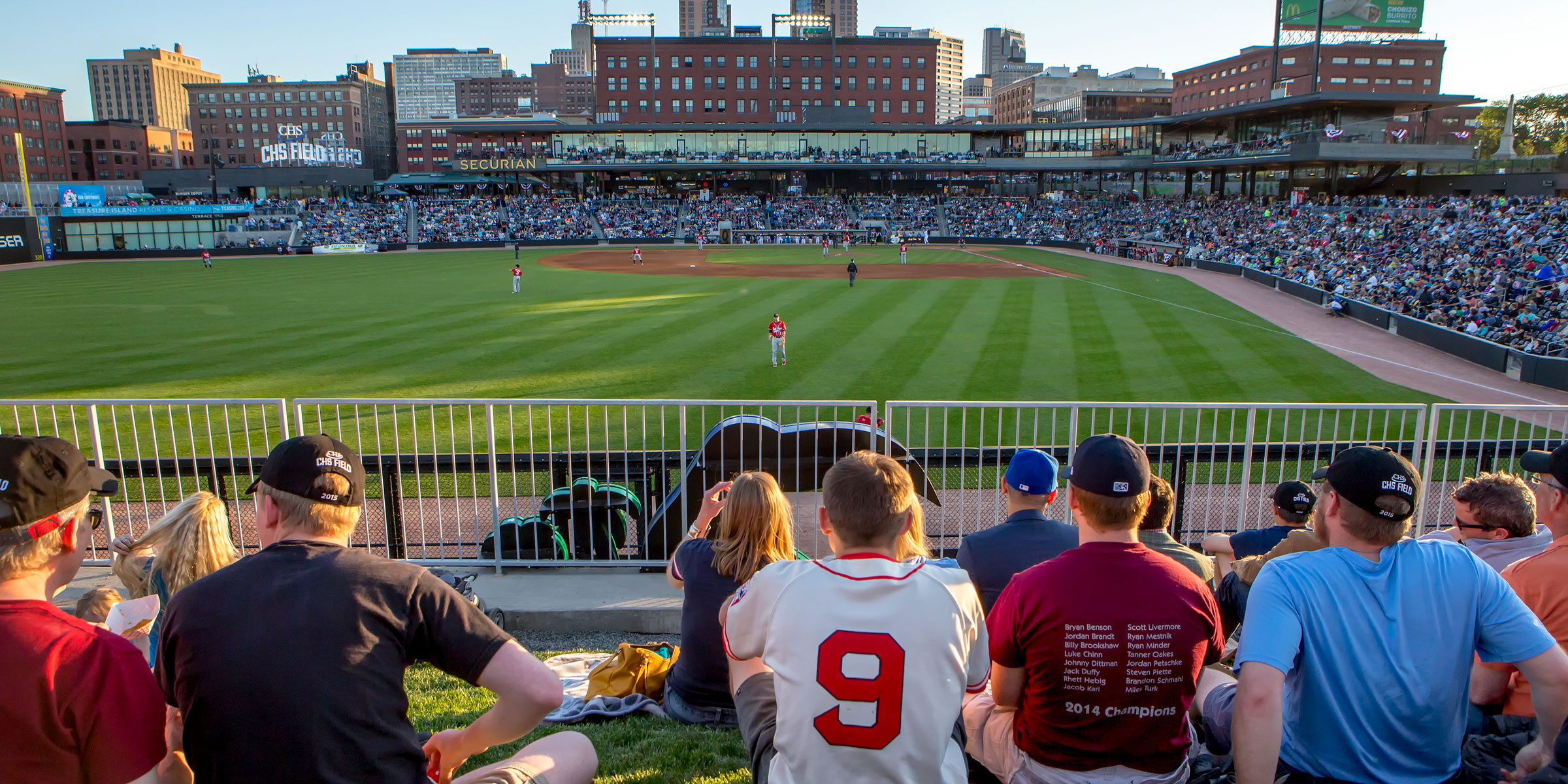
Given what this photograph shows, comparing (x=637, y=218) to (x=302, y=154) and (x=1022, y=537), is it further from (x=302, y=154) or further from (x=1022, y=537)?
(x=1022, y=537)

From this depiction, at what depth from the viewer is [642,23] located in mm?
121062

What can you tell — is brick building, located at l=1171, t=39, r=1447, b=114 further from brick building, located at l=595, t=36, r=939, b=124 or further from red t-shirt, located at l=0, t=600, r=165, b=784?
red t-shirt, located at l=0, t=600, r=165, b=784

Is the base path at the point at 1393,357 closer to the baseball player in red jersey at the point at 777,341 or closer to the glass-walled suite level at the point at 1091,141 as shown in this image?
the baseball player in red jersey at the point at 777,341

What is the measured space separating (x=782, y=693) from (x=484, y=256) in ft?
191

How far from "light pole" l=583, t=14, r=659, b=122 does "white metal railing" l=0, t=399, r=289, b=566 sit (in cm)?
9524

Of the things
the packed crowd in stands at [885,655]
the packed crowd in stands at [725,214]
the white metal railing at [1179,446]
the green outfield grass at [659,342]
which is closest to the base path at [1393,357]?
the green outfield grass at [659,342]

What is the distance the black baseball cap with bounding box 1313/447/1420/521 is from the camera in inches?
125

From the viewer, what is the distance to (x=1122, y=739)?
3.41m

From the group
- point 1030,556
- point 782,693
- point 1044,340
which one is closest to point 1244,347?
point 1044,340

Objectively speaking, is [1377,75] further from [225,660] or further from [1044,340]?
[225,660]

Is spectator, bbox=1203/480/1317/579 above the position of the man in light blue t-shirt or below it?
below

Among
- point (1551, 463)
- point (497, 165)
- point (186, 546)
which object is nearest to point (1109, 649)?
point (1551, 463)

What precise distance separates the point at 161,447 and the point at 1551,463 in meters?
17.0

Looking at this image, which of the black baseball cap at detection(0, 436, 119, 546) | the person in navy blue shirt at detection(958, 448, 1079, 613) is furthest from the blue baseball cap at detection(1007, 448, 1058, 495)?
the black baseball cap at detection(0, 436, 119, 546)
